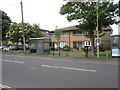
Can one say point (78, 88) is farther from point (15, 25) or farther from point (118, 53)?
point (15, 25)

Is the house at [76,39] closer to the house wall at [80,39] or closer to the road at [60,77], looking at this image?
the house wall at [80,39]

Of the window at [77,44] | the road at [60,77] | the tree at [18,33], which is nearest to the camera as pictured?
the road at [60,77]

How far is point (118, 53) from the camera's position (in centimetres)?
1534

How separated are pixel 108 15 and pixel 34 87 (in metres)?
15.1

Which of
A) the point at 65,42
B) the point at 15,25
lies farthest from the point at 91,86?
the point at 15,25

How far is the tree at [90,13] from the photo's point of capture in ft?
54.6

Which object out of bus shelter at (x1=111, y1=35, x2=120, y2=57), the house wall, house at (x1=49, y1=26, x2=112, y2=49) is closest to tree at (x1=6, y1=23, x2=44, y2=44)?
house at (x1=49, y1=26, x2=112, y2=49)

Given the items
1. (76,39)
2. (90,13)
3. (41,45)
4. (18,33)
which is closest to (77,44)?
(76,39)

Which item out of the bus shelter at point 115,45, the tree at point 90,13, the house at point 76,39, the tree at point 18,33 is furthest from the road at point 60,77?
the tree at point 18,33

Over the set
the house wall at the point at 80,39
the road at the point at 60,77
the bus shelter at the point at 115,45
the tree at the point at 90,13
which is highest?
the tree at the point at 90,13

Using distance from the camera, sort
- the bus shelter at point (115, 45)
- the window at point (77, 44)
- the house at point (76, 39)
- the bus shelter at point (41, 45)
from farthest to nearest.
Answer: the window at point (77, 44) < the house at point (76, 39) < the bus shelter at point (41, 45) < the bus shelter at point (115, 45)

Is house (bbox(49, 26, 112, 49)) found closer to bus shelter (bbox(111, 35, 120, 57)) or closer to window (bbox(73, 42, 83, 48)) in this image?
window (bbox(73, 42, 83, 48))

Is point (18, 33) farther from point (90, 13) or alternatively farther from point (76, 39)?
point (90, 13)

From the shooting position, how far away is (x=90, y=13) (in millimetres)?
16609
